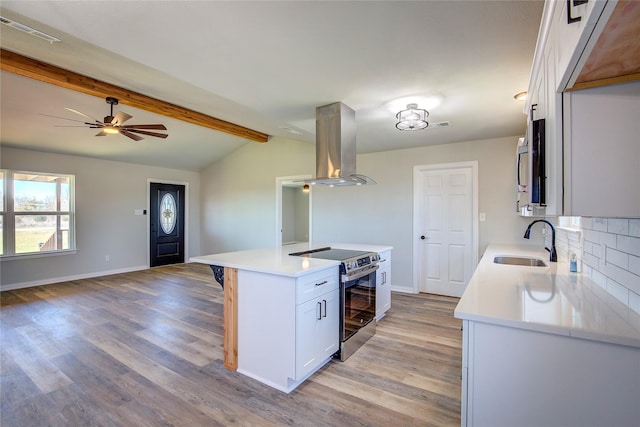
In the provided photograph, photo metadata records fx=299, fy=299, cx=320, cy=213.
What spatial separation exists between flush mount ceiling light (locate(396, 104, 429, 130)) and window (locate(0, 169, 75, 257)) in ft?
20.5

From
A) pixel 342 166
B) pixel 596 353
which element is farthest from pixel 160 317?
pixel 596 353

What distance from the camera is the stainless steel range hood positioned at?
9.66 feet

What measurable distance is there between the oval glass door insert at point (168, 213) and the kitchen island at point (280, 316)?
5.41m

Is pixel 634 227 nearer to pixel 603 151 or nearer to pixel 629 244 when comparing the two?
pixel 629 244

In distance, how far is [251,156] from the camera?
6859 mm

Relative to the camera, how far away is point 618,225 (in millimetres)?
1521

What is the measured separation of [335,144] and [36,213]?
5818mm

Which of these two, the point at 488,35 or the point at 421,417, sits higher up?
the point at 488,35

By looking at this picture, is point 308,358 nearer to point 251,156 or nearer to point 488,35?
point 488,35

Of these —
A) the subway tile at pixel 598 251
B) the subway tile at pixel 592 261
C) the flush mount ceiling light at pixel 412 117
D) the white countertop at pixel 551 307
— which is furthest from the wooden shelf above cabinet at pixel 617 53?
the flush mount ceiling light at pixel 412 117

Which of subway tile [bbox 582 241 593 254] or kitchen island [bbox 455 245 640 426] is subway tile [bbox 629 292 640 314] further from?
subway tile [bbox 582 241 593 254]

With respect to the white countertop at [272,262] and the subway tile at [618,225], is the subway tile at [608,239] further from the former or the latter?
the white countertop at [272,262]

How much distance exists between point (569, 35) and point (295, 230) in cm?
914

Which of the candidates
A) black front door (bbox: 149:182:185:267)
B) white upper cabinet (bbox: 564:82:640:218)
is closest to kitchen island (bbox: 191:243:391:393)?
white upper cabinet (bbox: 564:82:640:218)
